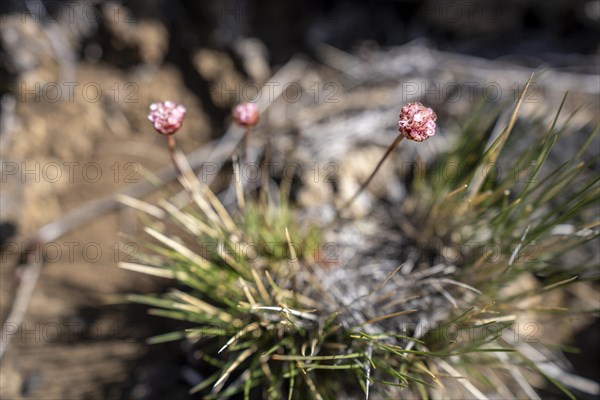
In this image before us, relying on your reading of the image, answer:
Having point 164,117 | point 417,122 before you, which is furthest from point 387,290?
point 164,117

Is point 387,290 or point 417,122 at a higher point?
point 417,122

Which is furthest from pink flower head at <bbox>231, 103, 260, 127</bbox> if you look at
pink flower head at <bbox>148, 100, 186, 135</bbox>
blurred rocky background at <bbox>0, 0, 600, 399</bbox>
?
blurred rocky background at <bbox>0, 0, 600, 399</bbox>

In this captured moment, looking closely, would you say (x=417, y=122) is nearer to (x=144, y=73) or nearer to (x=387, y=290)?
(x=387, y=290)

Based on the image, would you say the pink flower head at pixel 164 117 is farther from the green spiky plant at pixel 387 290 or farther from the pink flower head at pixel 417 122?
the pink flower head at pixel 417 122

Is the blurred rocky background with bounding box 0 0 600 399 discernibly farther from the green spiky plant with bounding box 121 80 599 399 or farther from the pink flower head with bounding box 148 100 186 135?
the pink flower head with bounding box 148 100 186 135

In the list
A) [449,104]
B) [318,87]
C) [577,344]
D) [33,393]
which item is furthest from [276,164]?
[577,344]

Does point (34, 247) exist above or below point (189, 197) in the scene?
below

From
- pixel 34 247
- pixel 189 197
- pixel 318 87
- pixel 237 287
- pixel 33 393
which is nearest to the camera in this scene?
pixel 237 287

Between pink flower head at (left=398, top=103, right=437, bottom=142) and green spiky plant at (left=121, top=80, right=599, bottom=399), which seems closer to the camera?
pink flower head at (left=398, top=103, right=437, bottom=142)

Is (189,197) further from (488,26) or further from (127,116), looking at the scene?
(488,26)
